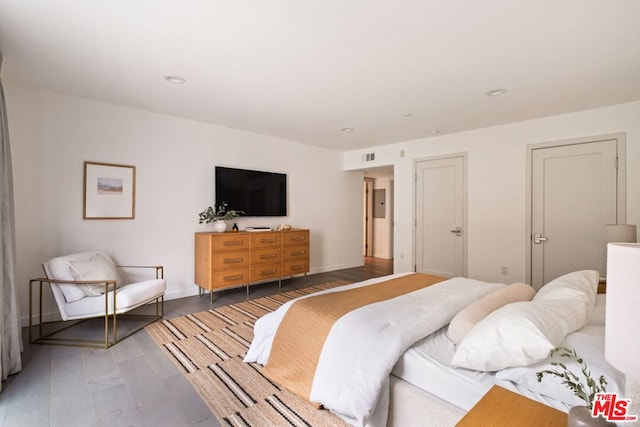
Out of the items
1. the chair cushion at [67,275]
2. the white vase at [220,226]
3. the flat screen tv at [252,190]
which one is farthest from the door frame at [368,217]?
the chair cushion at [67,275]

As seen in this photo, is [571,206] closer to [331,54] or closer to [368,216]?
[331,54]

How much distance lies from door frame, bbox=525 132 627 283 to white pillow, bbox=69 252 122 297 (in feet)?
16.1

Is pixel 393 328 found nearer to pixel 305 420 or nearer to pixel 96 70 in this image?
pixel 305 420

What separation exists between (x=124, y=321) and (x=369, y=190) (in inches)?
247

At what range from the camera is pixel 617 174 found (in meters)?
3.53

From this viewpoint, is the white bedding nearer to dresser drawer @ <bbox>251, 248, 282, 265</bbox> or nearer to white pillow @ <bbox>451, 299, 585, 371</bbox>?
→ white pillow @ <bbox>451, 299, 585, 371</bbox>

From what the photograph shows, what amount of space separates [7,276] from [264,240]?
2.67 meters

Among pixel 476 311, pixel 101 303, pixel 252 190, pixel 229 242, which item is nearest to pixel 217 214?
pixel 229 242

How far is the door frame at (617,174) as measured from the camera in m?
3.48

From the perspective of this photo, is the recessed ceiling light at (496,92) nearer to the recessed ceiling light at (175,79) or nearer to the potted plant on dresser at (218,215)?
the recessed ceiling light at (175,79)

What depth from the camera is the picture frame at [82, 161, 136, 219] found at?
3.48 m

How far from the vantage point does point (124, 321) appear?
3.28 metres

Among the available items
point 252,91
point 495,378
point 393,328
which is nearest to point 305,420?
point 393,328

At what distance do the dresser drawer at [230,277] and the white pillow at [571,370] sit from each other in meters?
3.38
